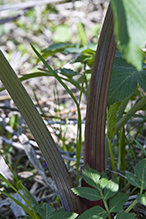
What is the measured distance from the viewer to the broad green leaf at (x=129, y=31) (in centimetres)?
31

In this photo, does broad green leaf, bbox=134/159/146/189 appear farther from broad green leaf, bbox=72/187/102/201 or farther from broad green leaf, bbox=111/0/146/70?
broad green leaf, bbox=111/0/146/70

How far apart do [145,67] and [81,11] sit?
217 centimetres

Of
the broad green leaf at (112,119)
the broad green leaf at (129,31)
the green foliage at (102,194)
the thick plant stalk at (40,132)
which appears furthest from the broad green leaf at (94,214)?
the broad green leaf at (129,31)

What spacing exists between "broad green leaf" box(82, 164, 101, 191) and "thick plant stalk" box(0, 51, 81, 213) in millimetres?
59

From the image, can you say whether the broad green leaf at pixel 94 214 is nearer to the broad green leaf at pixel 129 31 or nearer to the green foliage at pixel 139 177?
the green foliage at pixel 139 177

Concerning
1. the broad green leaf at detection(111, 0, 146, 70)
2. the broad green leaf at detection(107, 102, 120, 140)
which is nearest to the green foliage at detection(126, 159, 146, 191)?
the broad green leaf at detection(107, 102, 120, 140)

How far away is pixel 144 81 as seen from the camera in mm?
681

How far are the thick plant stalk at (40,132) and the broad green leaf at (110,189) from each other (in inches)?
4.2

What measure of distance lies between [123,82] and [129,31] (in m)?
0.39

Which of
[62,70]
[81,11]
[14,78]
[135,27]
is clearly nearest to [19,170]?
[62,70]

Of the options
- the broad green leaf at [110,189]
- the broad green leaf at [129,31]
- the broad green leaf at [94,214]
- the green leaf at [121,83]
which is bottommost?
the broad green leaf at [94,214]

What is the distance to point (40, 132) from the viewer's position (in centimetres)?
65

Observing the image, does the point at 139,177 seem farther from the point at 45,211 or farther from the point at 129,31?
the point at 129,31

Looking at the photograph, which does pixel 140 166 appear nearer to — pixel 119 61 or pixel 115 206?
pixel 115 206
